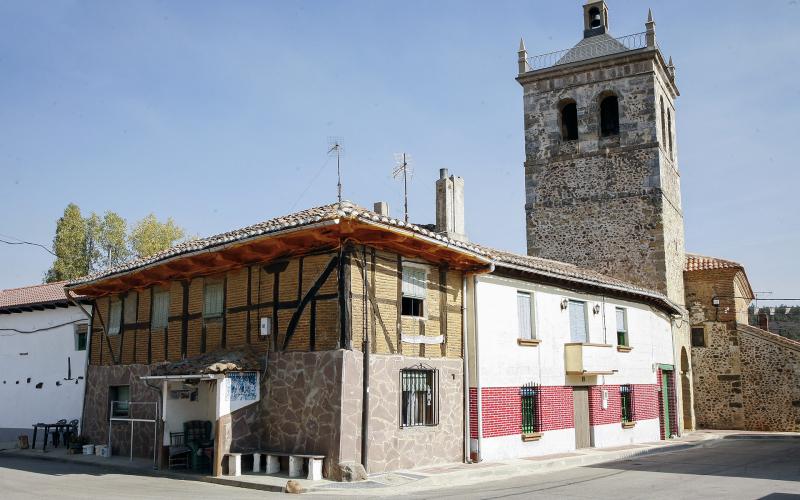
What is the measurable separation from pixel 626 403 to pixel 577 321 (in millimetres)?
4128

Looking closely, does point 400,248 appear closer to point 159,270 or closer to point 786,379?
point 159,270

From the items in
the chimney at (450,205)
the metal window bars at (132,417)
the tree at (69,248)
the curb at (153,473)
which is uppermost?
the tree at (69,248)

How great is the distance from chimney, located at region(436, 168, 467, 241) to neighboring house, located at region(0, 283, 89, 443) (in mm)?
10836

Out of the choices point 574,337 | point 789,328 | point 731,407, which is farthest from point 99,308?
point 789,328

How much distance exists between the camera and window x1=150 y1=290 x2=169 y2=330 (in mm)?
18281

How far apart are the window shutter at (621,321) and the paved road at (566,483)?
5.35m

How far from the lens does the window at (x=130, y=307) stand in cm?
1931

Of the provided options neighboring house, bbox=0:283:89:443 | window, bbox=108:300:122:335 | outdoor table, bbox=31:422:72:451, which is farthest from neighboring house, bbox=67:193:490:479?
neighboring house, bbox=0:283:89:443

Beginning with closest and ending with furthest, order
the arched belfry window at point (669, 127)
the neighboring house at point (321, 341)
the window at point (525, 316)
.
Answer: the neighboring house at point (321, 341)
the window at point (525, 316)
the arched belfry window at point (669, 127)

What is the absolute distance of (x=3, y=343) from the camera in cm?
2428

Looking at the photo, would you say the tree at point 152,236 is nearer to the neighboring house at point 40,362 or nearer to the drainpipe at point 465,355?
the neighboring house at point 40,362

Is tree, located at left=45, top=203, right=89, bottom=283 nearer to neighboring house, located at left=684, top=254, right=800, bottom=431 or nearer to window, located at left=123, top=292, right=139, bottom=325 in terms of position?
window, located at left=123, top=292, right=139, bottom=325

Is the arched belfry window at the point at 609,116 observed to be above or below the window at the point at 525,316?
above

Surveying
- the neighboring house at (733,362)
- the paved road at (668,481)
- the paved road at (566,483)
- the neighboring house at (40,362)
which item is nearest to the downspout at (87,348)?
the neighboring house at (40,362)
